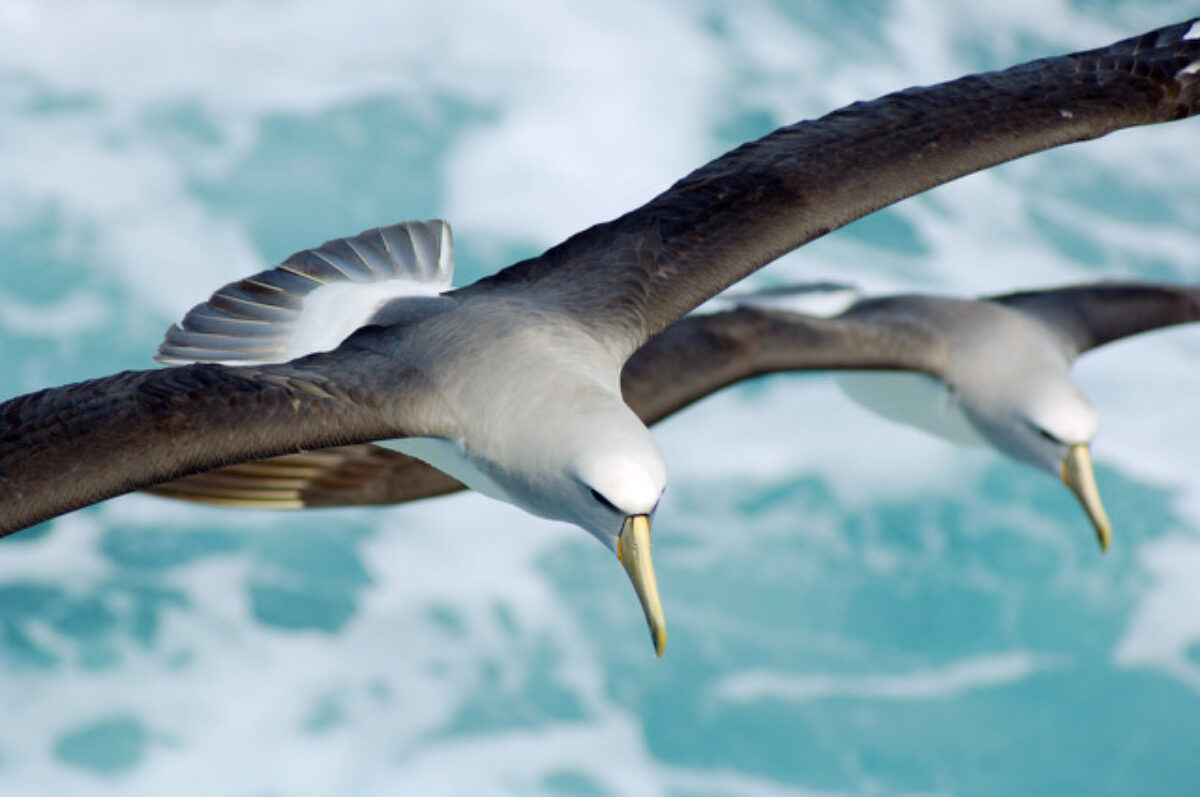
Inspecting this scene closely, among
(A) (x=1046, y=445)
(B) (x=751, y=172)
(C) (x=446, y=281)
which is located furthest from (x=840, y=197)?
(A) (x=1046, y=445)

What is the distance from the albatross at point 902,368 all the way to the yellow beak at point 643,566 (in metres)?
3.25

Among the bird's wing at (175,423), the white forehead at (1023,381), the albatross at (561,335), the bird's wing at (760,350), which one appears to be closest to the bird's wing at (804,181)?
the albatross at (561,335)

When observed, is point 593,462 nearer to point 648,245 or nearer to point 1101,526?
point 648,245

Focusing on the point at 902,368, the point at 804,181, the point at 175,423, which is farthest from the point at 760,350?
the point at 175,423

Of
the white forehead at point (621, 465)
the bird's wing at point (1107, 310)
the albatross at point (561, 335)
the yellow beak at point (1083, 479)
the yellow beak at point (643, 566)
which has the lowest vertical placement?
the yellow beak at point (643, 566)

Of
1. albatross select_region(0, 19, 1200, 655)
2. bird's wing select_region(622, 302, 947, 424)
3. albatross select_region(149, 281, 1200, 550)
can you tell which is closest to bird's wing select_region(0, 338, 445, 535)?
albatross select_region(0, 19, 1200, 655)

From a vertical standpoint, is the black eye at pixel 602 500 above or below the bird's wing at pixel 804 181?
below

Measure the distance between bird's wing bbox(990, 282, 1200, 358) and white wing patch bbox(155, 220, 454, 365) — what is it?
5.49 m

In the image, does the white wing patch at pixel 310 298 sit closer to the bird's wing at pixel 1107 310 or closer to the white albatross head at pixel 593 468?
the white albatross head at pixel 593 468

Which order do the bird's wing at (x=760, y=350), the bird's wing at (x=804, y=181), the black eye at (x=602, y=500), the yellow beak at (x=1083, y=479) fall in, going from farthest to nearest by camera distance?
the yellow beak at (x=1083, y=479) < the bird's wing at (x=760, y=350) < the bird's wing at (x=804, y=181) < the black eye at (x=602, y=500)

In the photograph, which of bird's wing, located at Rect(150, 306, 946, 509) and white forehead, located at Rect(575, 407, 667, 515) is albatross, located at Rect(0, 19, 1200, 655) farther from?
bird's wing, located at Rect(150, 306, 946, 509)

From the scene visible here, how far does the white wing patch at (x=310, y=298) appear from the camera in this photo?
9430 millimetres

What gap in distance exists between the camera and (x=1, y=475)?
289 inches

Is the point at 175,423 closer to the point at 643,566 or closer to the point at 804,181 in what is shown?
the point at 643,566
